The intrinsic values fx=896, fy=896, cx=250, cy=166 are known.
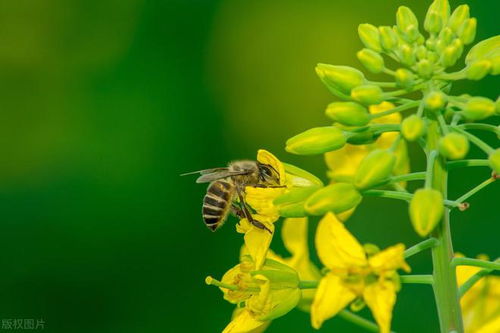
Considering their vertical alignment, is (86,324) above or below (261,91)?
below

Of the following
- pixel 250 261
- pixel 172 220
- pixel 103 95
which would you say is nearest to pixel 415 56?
pixel 250 261

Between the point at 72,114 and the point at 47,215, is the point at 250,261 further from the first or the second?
the point at 72,114

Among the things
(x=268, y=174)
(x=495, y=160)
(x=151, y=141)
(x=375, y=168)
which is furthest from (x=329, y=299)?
(x=151, y=141)

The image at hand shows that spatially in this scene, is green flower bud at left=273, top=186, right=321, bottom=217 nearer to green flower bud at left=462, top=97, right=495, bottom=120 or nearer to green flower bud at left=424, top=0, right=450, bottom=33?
green flower bud at left=462, top=97, right=495, bottom=120

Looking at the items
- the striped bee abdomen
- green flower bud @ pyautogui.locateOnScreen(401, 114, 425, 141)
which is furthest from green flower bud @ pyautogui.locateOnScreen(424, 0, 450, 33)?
the striped bee abdomen

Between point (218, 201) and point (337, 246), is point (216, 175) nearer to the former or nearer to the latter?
point (218, 201)
